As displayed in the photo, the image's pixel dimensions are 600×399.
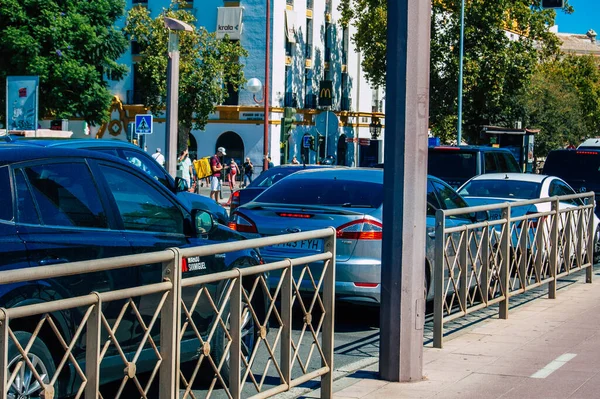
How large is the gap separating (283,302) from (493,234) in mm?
4123

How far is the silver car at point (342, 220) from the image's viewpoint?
933 centimetres

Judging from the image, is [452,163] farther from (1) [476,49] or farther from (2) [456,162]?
(1) [476,49]

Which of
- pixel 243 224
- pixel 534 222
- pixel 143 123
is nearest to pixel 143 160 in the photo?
pixel 243 224

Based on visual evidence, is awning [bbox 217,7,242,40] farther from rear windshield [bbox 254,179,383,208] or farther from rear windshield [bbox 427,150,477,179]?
rear windshield [bbox 254,179,383,208]

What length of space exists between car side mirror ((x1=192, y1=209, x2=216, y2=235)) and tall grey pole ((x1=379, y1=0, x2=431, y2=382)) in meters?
1.28

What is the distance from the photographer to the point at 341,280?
935 centimetres

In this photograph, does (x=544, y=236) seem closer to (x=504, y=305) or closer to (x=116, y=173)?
(x=504, y=305)

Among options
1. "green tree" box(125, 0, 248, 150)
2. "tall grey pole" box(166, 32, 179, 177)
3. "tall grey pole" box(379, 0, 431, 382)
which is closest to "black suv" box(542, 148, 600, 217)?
"tall grey pole" box(166, 32, 179, 177)

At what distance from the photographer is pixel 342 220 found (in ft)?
31.0

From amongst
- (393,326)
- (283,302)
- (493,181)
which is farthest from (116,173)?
(493,181)

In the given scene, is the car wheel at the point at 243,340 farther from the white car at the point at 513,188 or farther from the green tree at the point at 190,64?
the green tree at the point at 190,64

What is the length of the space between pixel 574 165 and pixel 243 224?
12316 millimetres

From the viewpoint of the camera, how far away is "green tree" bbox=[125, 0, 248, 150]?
4766 cm

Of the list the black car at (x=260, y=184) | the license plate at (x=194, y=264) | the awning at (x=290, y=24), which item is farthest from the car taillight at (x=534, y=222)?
the awning at (x=290, y=24)
